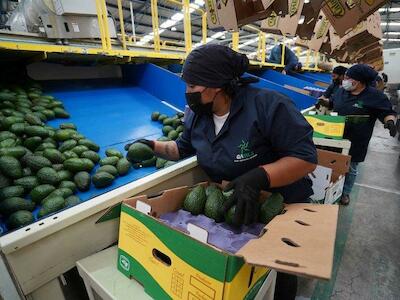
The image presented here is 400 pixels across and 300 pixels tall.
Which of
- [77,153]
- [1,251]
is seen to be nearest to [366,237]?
[77,153]

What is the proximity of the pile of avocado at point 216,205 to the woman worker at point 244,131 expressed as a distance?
0.06 meters

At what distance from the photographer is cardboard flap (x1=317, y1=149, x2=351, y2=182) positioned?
2434 mm

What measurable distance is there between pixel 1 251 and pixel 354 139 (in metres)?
3.71

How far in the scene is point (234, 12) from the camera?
5.89ft

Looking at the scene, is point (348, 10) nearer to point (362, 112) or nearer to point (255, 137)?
point (255, 137)

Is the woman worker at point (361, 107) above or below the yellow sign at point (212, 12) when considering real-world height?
below

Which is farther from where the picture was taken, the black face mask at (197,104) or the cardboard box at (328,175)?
the cardboard box at (328,175)

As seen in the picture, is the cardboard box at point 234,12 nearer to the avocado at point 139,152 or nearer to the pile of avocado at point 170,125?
the pile of avocado at point 170,125

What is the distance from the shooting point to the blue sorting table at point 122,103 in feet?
7.70

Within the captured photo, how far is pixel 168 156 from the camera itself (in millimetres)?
1821

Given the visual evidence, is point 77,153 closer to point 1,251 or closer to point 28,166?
point 28,166

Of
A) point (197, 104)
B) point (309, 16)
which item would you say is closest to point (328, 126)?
point (309, 16)

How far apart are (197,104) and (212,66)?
240mm

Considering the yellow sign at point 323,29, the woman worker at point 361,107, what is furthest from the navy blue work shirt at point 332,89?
the yellow sign at point 323,29
